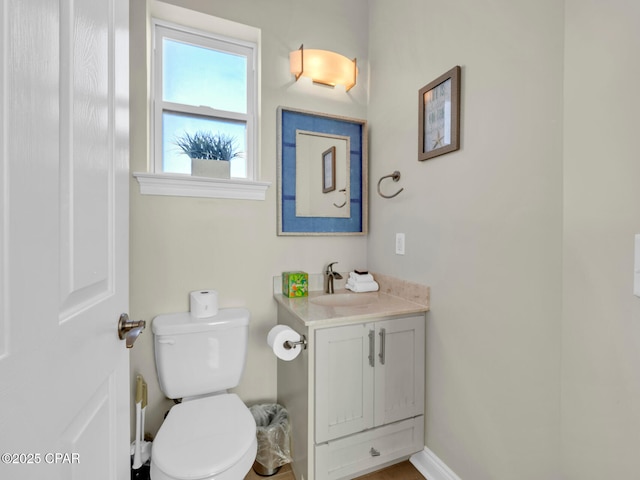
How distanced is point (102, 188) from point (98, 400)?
46cm

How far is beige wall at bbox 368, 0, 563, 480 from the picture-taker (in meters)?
0.95

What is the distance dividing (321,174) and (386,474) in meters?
1.71

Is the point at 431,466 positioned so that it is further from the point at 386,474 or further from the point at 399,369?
the point at 399,369

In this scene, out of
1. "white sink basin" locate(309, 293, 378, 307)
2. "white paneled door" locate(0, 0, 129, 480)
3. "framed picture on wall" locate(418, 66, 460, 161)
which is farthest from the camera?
"white sink basin" locate(309, 293, 378, 307)

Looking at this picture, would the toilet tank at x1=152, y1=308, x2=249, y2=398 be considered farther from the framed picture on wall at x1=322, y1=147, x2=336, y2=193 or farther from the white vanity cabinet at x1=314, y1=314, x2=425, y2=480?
the framed picture on wall at x1=322, y1=147, x2=336, y2=193

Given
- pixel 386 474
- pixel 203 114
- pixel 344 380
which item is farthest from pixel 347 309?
pixel 203 114

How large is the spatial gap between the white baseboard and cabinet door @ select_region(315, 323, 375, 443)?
373 millimetres

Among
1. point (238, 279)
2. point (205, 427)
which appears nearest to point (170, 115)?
point (238, 279)

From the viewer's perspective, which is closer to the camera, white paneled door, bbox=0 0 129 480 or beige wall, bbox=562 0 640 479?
white paneled door, bbox=0 0 129 480

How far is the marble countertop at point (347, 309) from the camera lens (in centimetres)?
129

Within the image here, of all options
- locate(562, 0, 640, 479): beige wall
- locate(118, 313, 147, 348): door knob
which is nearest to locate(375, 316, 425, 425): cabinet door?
locate(562, 0, 640, 479): beige wall

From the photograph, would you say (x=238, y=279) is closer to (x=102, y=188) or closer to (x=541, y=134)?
(x=102, y=188)

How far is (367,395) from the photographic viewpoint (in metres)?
1.36

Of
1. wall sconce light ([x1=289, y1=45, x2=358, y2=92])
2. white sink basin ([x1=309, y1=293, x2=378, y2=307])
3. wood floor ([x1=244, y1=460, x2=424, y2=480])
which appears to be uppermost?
wall sconce light ([x1=289, y1=45, x2=358, y2=92])
